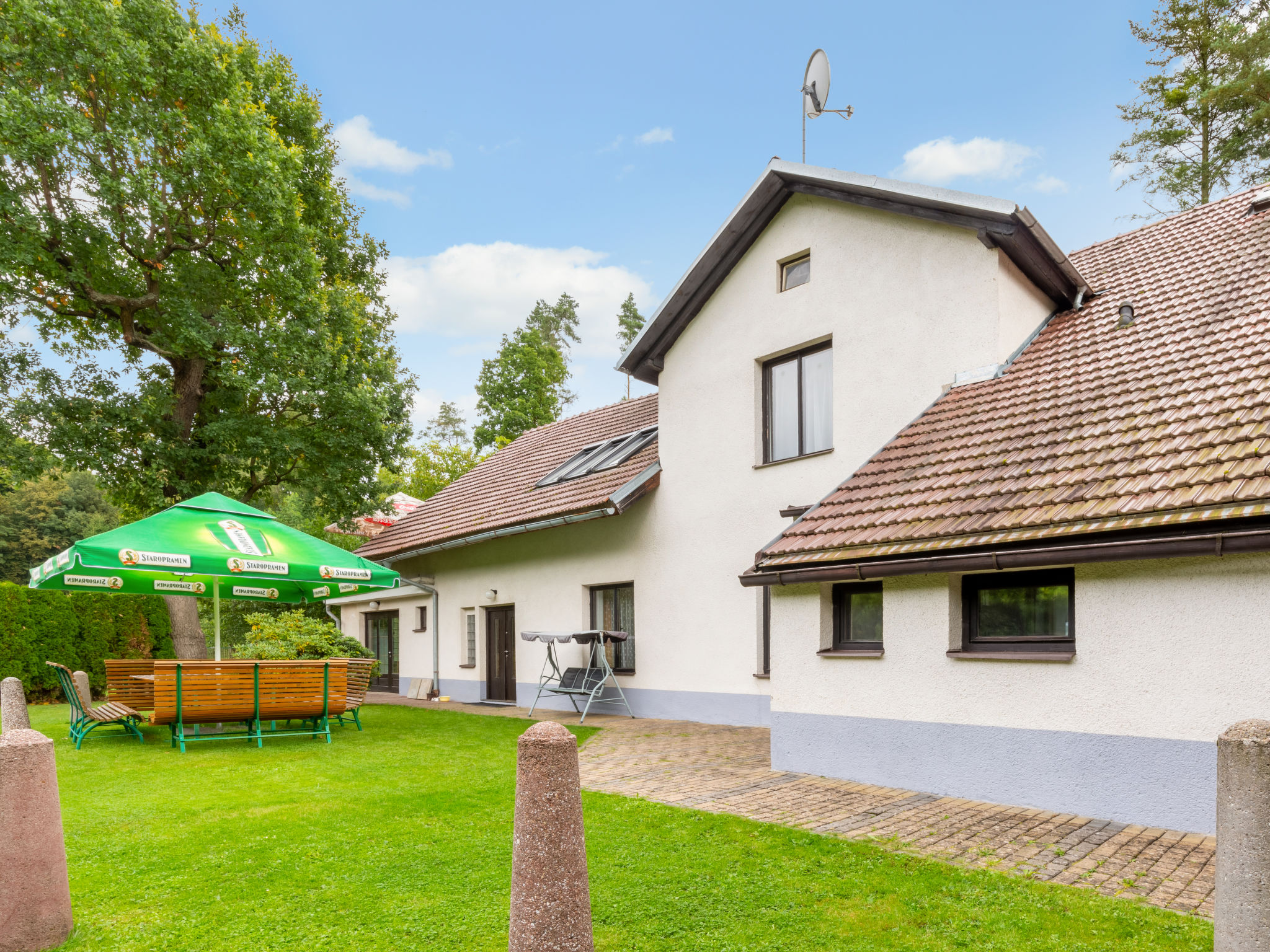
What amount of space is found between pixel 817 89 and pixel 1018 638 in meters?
9.55

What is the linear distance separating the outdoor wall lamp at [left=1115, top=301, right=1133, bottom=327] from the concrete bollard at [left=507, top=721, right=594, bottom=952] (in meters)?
8.63

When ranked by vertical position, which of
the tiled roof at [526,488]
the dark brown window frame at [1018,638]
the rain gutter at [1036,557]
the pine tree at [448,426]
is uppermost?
the pine tree at [448,426]

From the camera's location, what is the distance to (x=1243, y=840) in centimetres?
314

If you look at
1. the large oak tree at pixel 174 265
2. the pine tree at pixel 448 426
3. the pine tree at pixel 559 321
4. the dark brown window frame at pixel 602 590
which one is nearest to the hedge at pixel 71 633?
the large oak tree at pixel 174 265

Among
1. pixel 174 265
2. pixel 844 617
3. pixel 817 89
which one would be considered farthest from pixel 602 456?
pixel 174 265

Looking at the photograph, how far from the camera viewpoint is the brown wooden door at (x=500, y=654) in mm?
16094

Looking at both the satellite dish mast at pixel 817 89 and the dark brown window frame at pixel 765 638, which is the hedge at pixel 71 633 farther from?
the satellite dish mast at pixel 817 89

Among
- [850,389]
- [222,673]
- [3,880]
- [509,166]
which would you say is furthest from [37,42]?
[3,880]

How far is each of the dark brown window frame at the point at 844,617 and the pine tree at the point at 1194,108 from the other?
17373 mm

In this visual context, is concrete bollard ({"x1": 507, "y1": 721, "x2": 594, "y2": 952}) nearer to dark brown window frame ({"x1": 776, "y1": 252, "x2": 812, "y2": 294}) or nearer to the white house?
the white house

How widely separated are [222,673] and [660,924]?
7.35 m

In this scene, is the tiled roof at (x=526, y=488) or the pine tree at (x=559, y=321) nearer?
the tiled roof at (x=526, y=488)

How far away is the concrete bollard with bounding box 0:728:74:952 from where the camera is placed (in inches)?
141

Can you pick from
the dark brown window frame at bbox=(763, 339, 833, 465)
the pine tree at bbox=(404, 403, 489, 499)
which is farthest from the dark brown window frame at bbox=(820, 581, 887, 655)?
the pine tree at bbox=(404, 403, 489, 499)
